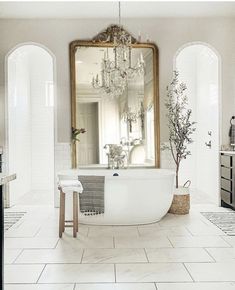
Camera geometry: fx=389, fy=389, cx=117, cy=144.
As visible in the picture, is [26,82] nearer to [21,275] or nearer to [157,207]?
[157,207]

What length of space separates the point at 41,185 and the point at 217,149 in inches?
148

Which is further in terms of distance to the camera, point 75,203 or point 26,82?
point 26,82

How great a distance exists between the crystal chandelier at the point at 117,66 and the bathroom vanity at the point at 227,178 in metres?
1.83

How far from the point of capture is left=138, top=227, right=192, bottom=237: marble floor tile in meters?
4.31

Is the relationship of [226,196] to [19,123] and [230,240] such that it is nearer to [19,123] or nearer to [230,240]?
[230,240]

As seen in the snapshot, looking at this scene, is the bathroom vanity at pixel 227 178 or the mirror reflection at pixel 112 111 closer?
the bathroom vanity at pixel 227 178

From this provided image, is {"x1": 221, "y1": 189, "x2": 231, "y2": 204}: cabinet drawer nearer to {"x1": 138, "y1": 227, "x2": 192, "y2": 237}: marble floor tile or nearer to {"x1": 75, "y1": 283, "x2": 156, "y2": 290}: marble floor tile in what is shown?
{"x1": 138, "y1": 227, "x2": 192, "y2": 237}: marble floor tile

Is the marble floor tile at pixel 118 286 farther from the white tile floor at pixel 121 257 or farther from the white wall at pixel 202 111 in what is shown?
the white wall at pixel 202 111

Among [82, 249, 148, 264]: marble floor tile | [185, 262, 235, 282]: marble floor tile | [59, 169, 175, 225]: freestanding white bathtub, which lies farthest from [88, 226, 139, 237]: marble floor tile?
[185, 262, 235, 282]: marble floor tile

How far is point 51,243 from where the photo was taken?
156 inches

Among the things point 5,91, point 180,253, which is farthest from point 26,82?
point 180,253

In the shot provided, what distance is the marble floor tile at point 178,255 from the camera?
3.38m

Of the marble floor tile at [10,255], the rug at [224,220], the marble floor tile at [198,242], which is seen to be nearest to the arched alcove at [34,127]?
the rug at [224,220]

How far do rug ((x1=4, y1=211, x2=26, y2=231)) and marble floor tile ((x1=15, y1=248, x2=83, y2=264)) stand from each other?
1.13 m
